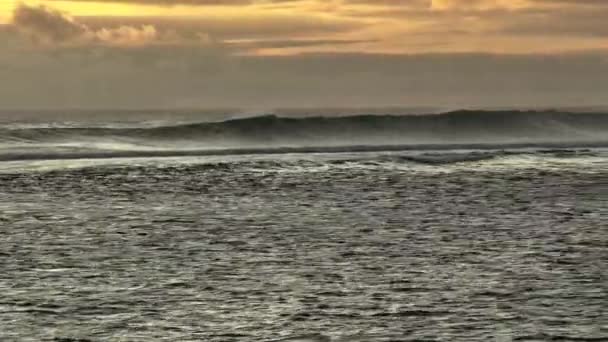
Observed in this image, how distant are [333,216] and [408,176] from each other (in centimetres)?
993

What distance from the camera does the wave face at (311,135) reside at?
42.3 metres

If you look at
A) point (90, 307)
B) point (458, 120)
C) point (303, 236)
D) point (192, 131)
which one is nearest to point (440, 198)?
point (303, 236)

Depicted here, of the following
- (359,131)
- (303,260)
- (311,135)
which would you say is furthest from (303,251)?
(359,131)

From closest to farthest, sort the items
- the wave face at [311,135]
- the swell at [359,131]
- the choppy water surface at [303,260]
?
the choppy water surface at [303,260] < the wave face at [311,135] < the swell at [359,131]

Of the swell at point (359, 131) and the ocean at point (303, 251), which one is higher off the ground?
the swell at point (359, 131)

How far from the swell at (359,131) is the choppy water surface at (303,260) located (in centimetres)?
2178

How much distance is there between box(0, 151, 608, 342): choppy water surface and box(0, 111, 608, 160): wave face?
16.9m

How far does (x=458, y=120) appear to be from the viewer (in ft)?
193

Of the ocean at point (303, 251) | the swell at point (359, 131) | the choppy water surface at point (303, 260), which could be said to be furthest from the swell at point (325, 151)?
the choppy water surface at point (303, 260)

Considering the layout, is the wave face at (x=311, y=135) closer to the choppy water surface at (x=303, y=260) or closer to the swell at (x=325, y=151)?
the swell at (x=325, y=151)

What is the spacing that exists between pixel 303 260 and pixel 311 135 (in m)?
38.4

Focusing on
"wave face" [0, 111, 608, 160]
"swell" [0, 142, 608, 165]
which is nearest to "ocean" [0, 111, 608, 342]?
"swell" [0, 142, 608, 165]

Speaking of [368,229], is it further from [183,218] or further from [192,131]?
[192,131]

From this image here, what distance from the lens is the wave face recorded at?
42344 mm
